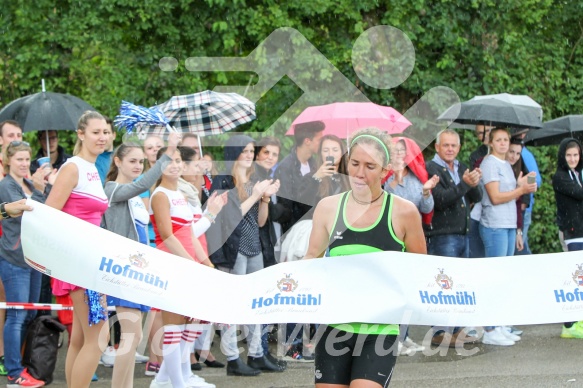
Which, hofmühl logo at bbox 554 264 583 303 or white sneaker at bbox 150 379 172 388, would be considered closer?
hofmühl logo at bbox 554 264 583 303

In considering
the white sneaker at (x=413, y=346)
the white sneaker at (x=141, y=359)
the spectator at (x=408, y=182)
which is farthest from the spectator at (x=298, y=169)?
the white sneaker at (x=141, y=359)

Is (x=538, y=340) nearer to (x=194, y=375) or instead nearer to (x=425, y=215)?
(x=425, y=215)

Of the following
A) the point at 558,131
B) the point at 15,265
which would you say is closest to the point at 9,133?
the point at 15,265

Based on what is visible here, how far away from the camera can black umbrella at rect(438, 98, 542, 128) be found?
1045 centimetres

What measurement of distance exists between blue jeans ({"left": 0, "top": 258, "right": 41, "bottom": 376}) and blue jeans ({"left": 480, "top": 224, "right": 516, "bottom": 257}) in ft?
14.9

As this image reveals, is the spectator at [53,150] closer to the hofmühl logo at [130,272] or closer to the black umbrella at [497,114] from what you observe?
the hofmühl logo at [130,272]

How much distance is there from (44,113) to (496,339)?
489 centimetres

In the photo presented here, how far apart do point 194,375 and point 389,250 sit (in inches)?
118

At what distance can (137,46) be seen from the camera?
13367 mm

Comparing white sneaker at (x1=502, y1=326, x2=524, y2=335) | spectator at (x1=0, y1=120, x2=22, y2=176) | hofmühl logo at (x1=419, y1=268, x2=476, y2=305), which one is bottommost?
white sneaker at (x1=502, y1=326, x2=524, y2=335)

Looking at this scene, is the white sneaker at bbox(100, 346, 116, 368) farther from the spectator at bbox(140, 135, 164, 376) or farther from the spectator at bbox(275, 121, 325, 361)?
the spectator at bbox(275, 121, 325, 361)

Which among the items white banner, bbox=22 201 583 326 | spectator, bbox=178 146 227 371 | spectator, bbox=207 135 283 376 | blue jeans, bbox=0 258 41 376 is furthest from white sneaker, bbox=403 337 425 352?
blue jeans, bbox=0 258 41 376

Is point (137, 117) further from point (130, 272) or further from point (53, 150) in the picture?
point (53, 150)

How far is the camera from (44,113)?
9406 millimetres
